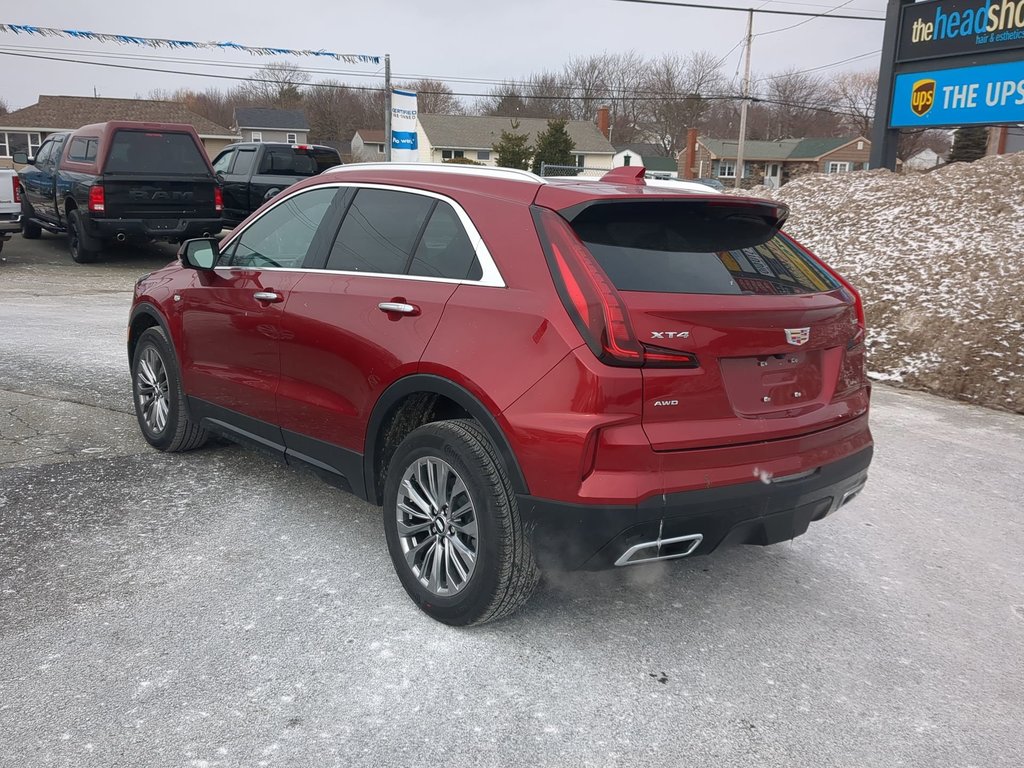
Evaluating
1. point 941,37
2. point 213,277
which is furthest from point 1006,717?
point 941,37

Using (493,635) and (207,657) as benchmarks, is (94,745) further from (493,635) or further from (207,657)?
(493,635)

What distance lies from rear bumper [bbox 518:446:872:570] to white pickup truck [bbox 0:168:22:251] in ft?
44.4

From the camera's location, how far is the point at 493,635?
11.0 ft

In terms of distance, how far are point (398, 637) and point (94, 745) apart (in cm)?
108

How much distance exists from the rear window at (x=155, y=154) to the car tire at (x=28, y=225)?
170 inches

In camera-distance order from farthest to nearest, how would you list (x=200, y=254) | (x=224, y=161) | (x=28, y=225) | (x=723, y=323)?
(x=224, y=161) → (x=28, y=225) → (x=200, y=254) → (x=723, y=323)

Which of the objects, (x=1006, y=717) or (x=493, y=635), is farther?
(x=493, y=635)

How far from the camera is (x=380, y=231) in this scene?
3.80 metres

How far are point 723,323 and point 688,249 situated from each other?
367 mm

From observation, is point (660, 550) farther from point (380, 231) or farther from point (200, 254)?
point (200, 254)

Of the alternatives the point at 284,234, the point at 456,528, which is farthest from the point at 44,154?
the point at 456,528

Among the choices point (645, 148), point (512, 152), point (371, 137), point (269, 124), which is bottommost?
point (512, 152)

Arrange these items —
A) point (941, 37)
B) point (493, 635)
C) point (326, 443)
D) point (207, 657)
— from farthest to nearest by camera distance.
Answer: point (941, 37)
point (326, 443)
point (493, 635)
point (207, 657)

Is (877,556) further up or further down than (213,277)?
further down
